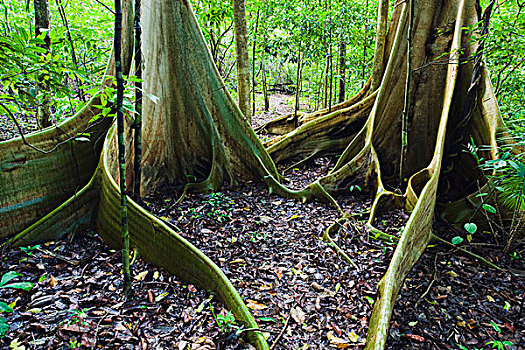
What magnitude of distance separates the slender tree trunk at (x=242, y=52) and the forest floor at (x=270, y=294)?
7.57 feet

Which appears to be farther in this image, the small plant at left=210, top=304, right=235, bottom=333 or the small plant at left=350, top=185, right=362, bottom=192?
the small plant at left=350, top=185, right=362, bottom=192

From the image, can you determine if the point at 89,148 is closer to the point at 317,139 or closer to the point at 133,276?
the point at 133,276

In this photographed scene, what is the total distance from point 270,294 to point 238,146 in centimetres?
248

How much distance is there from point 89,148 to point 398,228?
12.0 feet

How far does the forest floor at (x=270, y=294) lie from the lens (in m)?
2.25

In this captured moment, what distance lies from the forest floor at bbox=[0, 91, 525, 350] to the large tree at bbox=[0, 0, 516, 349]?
0.25 metres

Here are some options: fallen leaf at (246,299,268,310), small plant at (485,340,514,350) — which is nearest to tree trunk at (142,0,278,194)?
fallen leaf at (246,299,268,310)

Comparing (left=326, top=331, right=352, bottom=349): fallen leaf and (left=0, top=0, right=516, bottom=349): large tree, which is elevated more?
(left=0, top=0, right=516, bottom=349): large tree

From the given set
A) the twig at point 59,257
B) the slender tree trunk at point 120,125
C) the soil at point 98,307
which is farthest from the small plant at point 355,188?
the twig at point 59,257

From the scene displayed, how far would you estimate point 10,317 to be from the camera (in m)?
2.19

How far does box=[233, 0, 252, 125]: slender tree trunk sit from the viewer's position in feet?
15.6

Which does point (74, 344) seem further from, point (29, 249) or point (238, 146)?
point (238, 146)

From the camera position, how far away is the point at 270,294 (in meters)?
2.77

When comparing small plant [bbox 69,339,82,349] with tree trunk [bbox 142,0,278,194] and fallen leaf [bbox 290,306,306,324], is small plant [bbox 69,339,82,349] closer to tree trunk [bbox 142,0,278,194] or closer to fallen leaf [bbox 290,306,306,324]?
fallen leaf [bbox 290,306,306,324]
